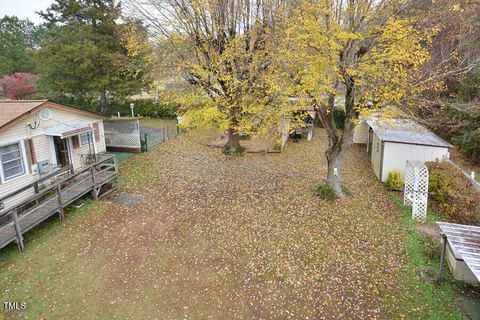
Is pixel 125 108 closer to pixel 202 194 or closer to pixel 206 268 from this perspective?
pixel 202 194

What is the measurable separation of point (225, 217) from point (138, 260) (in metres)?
3.10

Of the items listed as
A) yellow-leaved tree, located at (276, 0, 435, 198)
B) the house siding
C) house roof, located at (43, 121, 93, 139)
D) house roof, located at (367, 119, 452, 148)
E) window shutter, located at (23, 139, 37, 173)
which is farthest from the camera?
the house siding

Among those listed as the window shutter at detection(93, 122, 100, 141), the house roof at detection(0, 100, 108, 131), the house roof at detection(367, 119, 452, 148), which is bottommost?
the house roof at detection(367, 119, 452, 148)

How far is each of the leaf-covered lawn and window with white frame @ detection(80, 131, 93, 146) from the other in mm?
3638

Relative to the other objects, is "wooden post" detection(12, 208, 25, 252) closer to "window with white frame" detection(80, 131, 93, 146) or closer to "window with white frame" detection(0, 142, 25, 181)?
"window with white frame" detection(0, 142, 25, 181)

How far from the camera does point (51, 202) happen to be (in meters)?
9.27

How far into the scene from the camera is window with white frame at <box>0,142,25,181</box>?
9.72 metres

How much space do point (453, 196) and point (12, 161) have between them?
15.1 meters

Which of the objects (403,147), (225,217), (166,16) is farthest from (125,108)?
(403,147)

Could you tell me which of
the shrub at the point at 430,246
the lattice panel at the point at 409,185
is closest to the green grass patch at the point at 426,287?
the shrub at the point at 430,246

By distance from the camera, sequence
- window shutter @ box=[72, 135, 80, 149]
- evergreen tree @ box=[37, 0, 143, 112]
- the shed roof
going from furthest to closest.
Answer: evergreen tree @ box=[37, 0, 143, 112] < window shutter @ box=[72, 135, 80, 149] < the shed roof

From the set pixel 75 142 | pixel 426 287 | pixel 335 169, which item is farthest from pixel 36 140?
pixel 426 287

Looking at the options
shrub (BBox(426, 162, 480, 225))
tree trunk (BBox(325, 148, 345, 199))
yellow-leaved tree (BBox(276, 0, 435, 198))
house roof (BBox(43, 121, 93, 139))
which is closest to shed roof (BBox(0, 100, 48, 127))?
house roof (BBox(43, 121, 93, 139))

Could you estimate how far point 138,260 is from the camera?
7.39 metres
